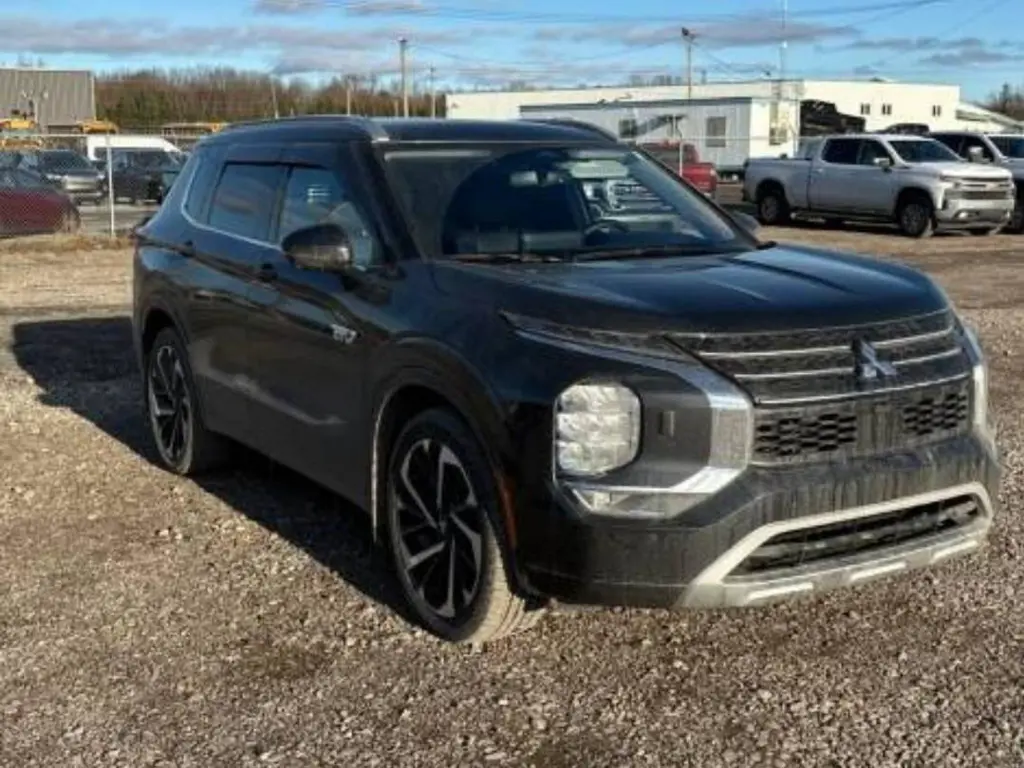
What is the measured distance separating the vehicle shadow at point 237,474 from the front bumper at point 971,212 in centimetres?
1584

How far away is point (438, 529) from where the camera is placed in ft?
14.6

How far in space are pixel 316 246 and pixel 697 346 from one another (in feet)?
5.23

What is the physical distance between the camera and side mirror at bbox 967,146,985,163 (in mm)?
24648

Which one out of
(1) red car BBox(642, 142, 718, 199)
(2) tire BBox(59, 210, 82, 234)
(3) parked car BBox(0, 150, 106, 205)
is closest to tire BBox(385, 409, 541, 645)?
(2) tire BBox(59, 210, 82, 234)

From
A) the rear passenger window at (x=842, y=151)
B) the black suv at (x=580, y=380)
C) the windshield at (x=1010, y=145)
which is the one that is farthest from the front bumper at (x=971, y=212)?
the black suv at (x=580, y=380)

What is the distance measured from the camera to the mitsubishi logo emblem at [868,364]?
3.93m

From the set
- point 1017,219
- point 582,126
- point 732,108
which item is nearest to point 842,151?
point 1017,219

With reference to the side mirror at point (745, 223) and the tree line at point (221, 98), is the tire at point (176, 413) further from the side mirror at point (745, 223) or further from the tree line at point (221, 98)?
the tree line at point (221, 98)

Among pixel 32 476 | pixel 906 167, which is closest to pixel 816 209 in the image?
pixel 906 167

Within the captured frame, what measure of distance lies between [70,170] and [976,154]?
70.9 ft

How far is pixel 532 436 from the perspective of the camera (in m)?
3.85

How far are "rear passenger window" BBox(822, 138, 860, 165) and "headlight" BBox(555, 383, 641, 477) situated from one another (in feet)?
71.3

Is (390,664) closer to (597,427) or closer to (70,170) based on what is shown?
Answer: (597,427)

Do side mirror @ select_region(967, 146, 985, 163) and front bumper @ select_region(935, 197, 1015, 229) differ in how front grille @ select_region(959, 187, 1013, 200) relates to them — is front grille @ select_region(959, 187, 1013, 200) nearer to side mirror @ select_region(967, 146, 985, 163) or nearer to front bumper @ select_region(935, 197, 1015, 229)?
front bumper @ select_region(935, 197, 1015, 229)
